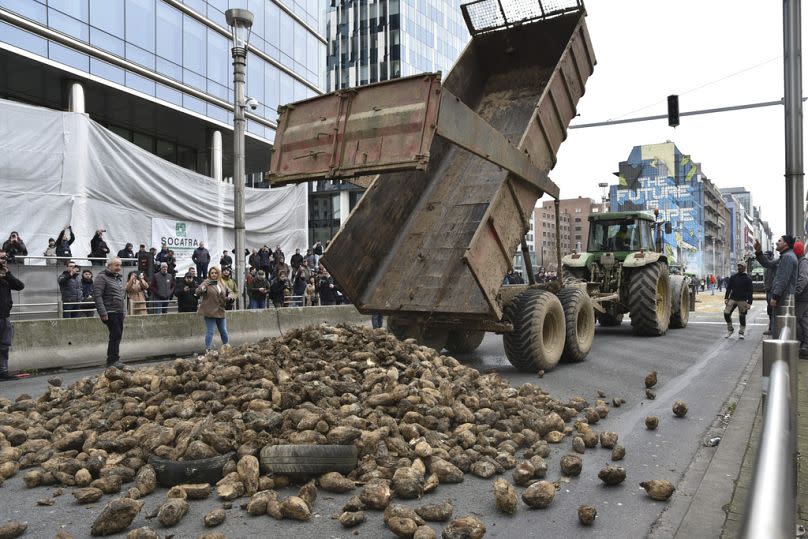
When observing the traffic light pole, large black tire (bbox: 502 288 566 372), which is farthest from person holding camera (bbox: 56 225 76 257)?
the traffic light pole

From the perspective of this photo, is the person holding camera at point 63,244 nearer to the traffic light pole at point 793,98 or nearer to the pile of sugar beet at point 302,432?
the pile of sugar beet at point 302,432

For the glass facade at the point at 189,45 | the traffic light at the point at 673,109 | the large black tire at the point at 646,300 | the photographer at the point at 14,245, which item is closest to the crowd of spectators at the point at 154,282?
the photographer at the point at 14,245

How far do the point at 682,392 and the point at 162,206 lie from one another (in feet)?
53.4

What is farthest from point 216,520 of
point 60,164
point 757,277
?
point 757,277

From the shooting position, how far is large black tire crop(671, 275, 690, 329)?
14.3m

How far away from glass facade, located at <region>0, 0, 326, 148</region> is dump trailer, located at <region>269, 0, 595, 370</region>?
1463cm

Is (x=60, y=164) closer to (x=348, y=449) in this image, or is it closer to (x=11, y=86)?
(x=11, y=86)

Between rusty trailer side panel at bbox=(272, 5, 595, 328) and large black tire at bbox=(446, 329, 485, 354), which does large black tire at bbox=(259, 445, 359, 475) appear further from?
large black tire at bbox=(446, 329, 485, 354)

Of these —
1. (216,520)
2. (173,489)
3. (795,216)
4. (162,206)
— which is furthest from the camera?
(162,206)

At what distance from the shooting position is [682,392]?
287 inches

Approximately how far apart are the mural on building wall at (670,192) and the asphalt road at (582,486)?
8037 centimetres

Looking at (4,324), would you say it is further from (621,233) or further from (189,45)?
(189,45)

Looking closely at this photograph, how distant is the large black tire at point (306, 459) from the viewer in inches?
161

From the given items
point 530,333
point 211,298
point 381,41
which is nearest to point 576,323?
point 530,333
